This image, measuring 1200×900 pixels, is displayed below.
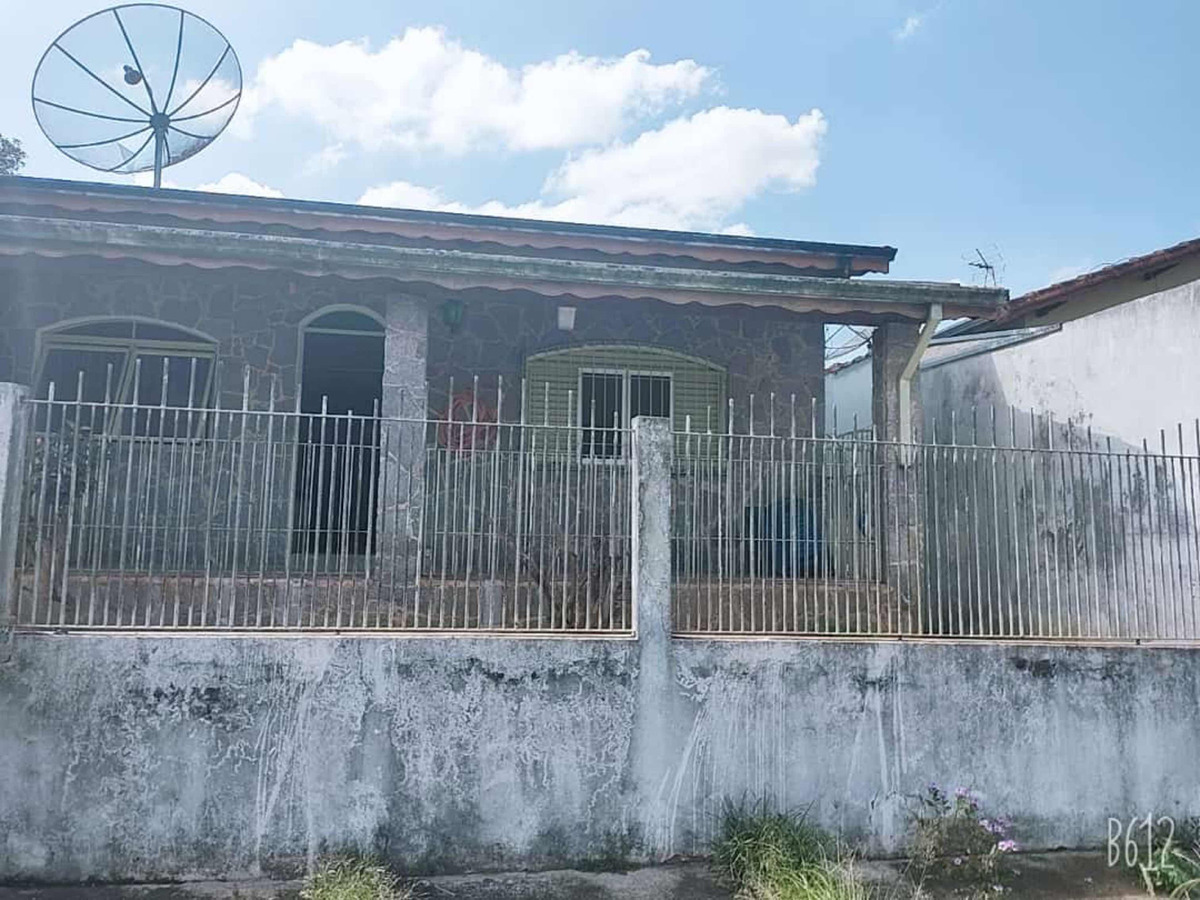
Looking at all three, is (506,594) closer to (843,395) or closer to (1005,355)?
(1005,355)

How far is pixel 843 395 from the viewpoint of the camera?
1190 centimetres

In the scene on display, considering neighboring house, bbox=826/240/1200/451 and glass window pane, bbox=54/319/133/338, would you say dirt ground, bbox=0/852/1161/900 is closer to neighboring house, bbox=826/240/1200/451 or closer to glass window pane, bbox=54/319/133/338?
neighboring house, bbox=826/240/1200/451

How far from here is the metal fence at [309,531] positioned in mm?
5074

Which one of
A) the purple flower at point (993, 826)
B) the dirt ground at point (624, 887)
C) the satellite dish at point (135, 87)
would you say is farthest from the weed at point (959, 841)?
the satellite dish at point (135, 87)

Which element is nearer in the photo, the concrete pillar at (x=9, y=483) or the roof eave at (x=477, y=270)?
the concrete pillar at (x=9, y=483)

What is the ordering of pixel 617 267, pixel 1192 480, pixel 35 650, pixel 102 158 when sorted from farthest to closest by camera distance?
pixel 102 158, pixel 617 267, pixel 1192 480, pixel 35 650

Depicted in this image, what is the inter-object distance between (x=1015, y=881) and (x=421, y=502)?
3989mm

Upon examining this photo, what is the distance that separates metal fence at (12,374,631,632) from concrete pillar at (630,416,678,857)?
7.4 inches

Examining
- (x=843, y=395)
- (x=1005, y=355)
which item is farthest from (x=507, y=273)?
(x=843, y=395)

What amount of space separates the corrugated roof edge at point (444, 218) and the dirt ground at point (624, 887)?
5844 millimetres

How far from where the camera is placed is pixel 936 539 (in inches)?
249

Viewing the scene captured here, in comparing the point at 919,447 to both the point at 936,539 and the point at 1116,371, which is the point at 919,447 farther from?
the point at 1116,371

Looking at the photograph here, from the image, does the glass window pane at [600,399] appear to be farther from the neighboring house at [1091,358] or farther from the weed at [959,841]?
the weed at [959,841]

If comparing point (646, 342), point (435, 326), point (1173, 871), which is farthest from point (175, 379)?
point (1173, 871)
